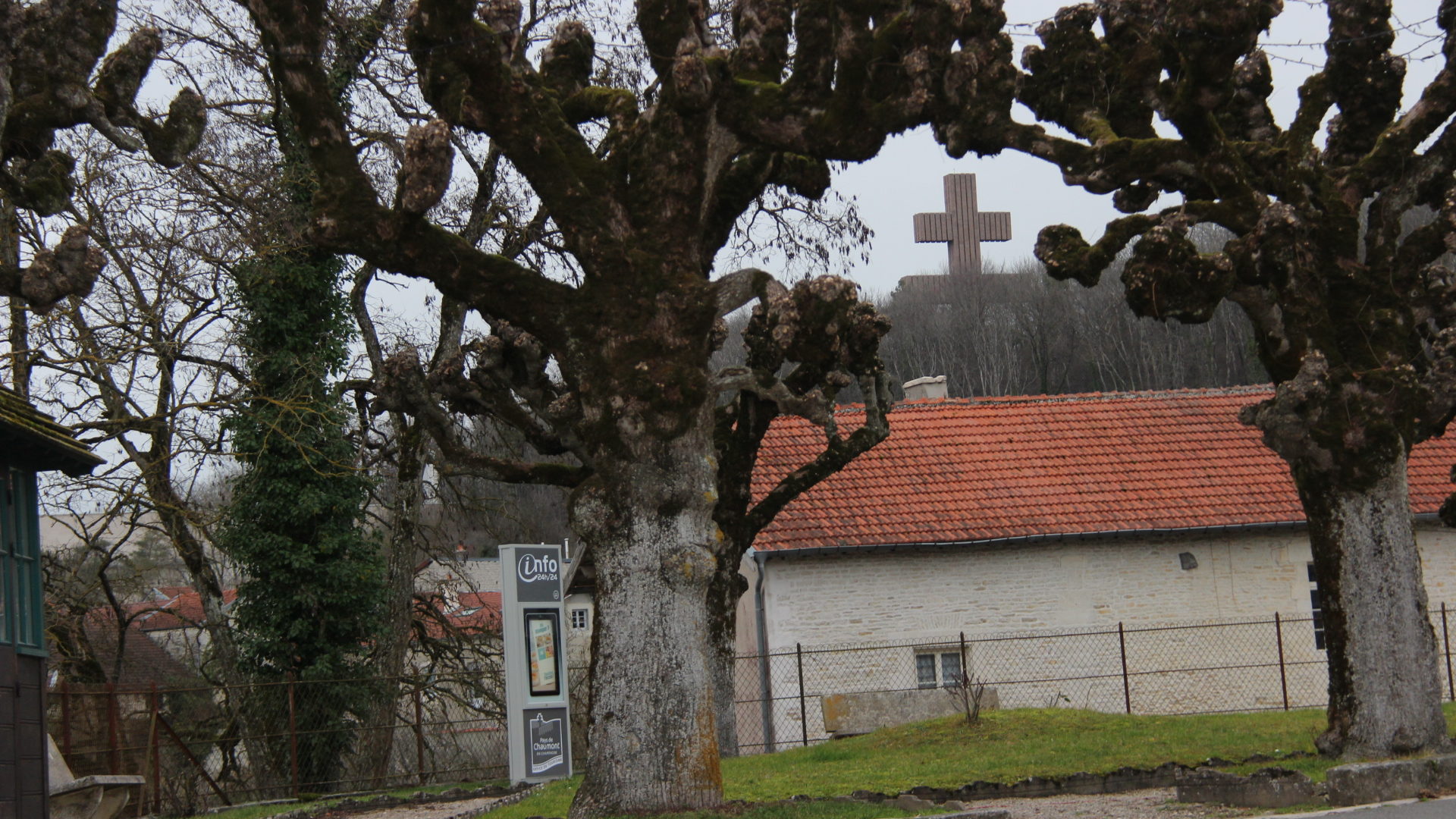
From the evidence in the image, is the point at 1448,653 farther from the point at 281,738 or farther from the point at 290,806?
the point at 281,738

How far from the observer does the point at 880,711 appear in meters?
20.5

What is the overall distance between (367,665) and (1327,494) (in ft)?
46.7

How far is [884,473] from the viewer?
23156 millimetres

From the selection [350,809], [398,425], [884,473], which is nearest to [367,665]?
[398,425]

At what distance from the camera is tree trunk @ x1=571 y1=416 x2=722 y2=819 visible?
30.5ft

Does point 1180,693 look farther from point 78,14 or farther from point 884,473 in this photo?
point 78,14

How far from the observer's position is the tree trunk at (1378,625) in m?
11.3

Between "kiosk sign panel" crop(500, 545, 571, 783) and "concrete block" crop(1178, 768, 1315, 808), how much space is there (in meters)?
6.80

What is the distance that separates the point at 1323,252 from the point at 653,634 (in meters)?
6.98

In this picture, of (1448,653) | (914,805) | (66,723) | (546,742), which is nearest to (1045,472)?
(1448,653)

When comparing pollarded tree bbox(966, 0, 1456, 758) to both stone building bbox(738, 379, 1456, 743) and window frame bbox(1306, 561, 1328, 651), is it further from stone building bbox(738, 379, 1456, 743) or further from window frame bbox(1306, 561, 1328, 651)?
window frame bbox(1306, 561, 1328, 651)

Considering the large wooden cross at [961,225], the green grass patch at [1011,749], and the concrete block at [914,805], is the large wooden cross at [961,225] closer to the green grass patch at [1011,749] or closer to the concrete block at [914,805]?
the green grass patch at [1011,749]

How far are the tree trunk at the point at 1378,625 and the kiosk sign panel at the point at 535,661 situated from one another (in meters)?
7.62

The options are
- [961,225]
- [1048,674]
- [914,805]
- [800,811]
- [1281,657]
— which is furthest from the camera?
[961,225]
